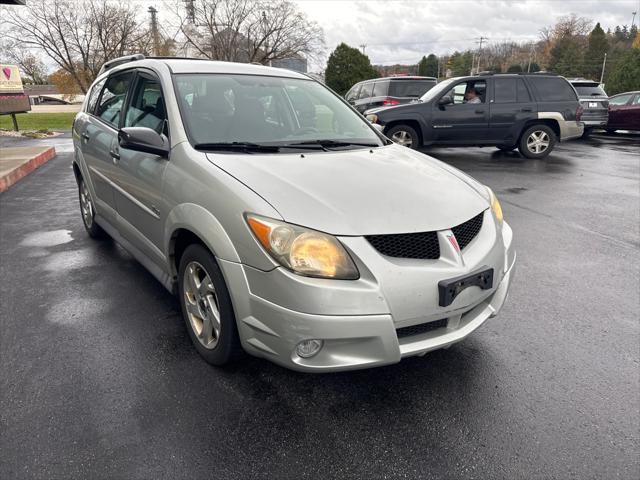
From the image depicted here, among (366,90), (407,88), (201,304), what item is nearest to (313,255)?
(201,304)

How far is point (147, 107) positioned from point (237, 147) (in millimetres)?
987

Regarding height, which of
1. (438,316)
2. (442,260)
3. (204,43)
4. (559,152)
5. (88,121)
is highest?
(204,43)

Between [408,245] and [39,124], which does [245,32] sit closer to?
[39,124]

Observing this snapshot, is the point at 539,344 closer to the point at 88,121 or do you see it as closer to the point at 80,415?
the point at 80,415

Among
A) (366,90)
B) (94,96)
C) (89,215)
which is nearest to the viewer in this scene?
(94,96)

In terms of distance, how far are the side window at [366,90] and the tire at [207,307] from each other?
13.5 metres

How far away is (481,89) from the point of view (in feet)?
36.1

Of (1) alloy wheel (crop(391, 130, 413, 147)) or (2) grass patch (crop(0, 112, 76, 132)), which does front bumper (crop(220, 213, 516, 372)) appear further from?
(2) grass patch (crop(0, 112, 76, 132))

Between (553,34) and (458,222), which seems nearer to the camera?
(458,222)

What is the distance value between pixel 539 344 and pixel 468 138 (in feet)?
28.7

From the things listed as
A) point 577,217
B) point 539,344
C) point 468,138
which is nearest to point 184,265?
point 539,344

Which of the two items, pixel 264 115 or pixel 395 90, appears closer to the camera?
pixel 264 115

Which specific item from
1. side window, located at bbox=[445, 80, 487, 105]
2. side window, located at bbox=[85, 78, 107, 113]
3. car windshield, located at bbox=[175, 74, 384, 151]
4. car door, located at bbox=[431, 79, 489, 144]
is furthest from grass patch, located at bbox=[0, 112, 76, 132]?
car windshield, located at bbox=[175, 74, 384, 151]

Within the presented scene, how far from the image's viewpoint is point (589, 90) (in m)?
15.4
